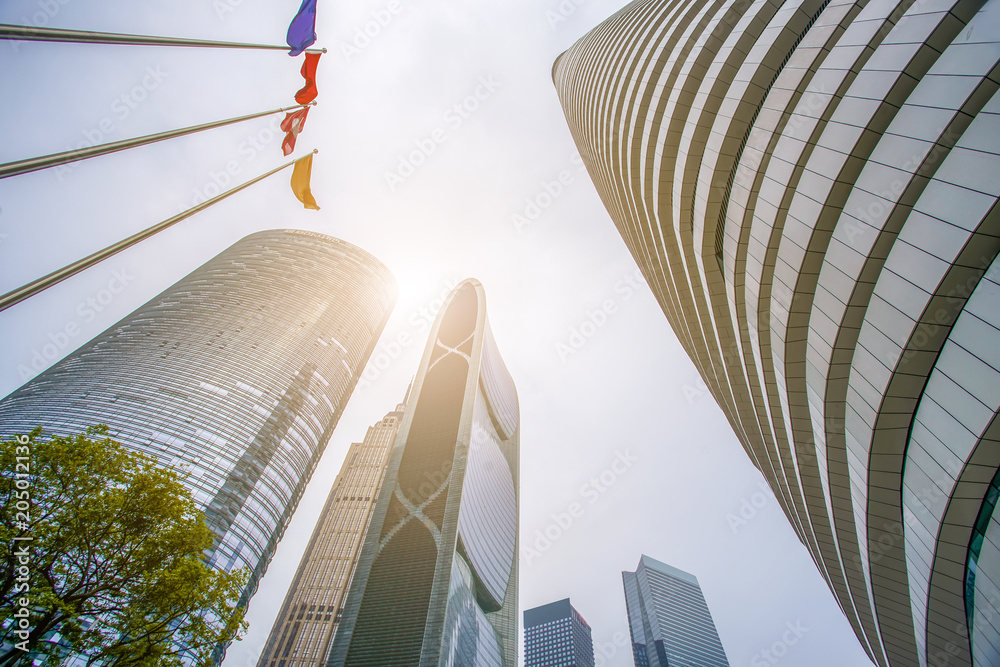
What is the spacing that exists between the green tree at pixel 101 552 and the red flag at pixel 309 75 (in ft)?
36.4

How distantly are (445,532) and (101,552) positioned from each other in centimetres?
5432

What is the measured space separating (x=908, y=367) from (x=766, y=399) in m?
9.56

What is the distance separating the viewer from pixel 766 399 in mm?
18125

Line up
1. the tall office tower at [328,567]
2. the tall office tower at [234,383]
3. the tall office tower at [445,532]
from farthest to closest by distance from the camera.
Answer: the tall office tower at [328,567]
the tall office tower at [445,532]
the tall office tower at [234,383]

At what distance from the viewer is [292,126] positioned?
13.7 metres

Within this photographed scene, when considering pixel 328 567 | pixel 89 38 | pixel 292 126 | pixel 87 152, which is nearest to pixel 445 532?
pixel 328 567

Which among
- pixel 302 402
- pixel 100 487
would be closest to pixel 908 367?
pixel 100 487

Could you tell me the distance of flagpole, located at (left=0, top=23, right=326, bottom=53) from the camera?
5.45 metres

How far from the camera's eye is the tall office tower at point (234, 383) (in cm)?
4147

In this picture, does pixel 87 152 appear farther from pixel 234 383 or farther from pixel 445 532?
pixel 445 532

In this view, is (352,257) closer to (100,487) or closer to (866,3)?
(100,487)

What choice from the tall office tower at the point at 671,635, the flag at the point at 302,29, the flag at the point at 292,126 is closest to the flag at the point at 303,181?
the flag at the point at 292,126

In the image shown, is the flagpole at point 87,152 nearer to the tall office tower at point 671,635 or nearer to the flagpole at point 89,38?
the flagpole at point 89,38

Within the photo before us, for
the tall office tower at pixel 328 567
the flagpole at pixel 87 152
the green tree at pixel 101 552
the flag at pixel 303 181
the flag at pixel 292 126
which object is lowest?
the green tree at pixel 101 552
